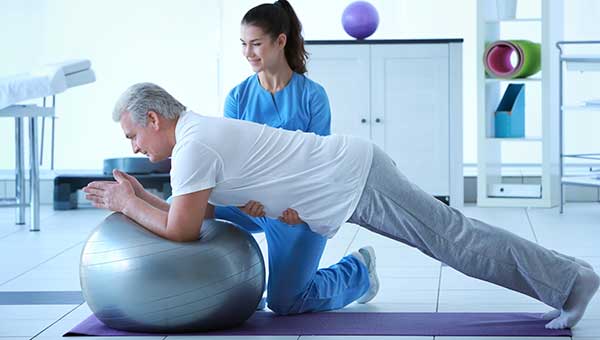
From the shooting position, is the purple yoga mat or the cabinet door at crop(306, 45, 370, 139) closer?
the purple yoga mat

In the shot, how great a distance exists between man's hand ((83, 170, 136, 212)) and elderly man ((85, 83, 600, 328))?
0.04 ft

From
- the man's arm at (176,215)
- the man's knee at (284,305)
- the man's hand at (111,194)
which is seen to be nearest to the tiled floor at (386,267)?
the man's knee at (284,305)

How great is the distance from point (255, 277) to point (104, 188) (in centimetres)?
55

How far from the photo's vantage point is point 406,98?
7098 mm

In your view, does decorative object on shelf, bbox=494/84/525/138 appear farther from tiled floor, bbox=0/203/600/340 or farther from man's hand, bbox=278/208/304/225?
man's hand, bbox=278/208/304/225

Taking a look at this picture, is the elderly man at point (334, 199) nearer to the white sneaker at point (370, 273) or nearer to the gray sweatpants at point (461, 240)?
the gray sweatpants at point (461, 240)

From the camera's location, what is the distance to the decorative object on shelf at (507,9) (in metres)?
6.96

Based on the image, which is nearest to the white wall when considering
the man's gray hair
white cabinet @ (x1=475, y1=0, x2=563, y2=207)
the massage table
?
white cabinet @ (x1=475, y1=0, x2=563, y2=207)

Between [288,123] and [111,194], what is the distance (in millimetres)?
747

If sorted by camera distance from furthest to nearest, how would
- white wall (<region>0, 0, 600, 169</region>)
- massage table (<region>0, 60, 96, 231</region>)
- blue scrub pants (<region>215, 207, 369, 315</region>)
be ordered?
white wall (<region>0, 0, 600, 169</region>), massage table (<region>0, 60, 96, 231</region>), blue scrub pants (<region>215, 207, 369, 315</region>)

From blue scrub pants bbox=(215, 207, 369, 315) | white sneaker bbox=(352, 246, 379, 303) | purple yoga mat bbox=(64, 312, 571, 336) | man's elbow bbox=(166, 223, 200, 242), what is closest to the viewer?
man's elbow bbox=(166, 223, 200, 242)

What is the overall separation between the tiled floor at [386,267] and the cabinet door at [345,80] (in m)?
0.92

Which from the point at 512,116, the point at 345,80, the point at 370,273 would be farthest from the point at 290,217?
the point at 512,116

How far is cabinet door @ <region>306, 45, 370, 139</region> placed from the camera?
23.3 feet
